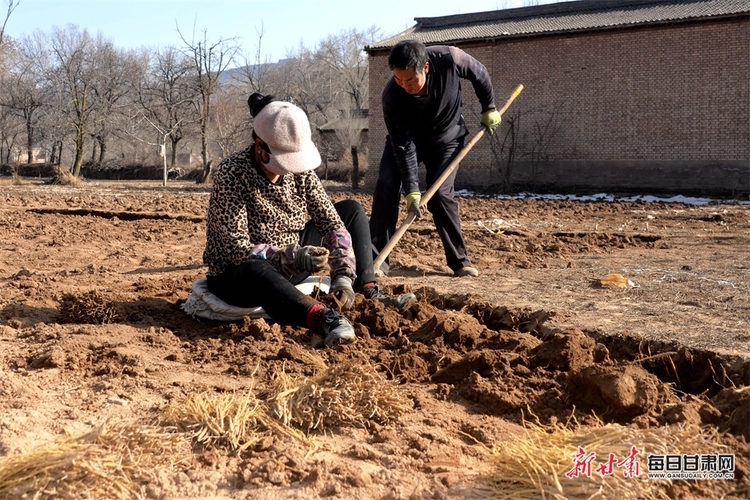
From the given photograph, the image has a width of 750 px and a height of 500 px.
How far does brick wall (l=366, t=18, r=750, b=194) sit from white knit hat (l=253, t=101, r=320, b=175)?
17430 millimetres

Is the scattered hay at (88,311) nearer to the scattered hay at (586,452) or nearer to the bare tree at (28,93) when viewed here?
the scattered hay at (586,452)

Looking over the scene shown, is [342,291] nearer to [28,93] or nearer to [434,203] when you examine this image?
[434,203]

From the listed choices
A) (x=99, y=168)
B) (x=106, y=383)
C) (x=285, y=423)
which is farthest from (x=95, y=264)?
(x=99, y=168)

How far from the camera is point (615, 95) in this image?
20.3 m

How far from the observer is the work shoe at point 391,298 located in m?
4.36

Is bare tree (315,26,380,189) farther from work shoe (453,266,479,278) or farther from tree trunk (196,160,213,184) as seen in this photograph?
work shoe (453,266,479,278)

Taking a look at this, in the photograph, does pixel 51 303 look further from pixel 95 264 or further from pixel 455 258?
pixel 455 258

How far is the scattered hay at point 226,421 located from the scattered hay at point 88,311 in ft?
5.49

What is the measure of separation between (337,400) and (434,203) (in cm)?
325

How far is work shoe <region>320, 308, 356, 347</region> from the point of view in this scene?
3.60m

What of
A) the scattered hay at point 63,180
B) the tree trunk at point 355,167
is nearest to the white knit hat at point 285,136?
the tree trunk at point 355,167

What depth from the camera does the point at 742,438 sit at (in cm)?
239

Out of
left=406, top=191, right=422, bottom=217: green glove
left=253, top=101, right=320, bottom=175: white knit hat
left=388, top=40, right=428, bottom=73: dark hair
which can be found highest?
left=388, top=40, right=428, bottom=73: dark hair

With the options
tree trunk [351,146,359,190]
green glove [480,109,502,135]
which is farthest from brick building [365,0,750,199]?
green glove [480,109,502,135]
